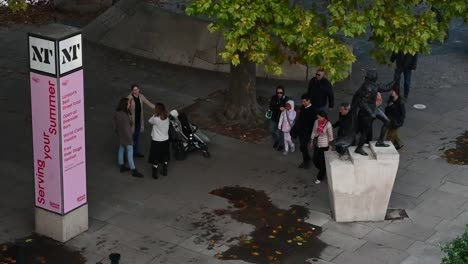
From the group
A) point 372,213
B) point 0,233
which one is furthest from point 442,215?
point 0,233

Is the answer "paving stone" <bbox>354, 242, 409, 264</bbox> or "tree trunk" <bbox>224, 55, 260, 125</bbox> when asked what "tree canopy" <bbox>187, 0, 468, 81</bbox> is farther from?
"tree trunk" <bbox>224, 55, 260, 125</bbox>

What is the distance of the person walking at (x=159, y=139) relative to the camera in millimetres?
16562

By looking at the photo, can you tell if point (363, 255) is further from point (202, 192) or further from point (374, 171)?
point (202, 192)

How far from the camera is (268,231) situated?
1534cm

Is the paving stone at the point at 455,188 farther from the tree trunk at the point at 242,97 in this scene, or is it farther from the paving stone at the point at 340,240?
the tree trunk at the point at 242,97

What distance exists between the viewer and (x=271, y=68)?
16.0 m

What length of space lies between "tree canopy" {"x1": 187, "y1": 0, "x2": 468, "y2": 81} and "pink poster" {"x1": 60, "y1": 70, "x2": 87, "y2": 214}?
2.33 m

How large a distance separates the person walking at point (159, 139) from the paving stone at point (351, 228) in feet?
10.3

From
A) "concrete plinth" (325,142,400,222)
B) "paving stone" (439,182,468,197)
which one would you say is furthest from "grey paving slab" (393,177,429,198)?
"concrete plinth" (325,142,400,222)

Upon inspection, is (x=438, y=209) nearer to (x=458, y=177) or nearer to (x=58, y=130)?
(x=458, y=177)

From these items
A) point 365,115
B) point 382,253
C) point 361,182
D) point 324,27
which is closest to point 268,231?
point 361,182

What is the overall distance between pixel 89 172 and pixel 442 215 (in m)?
5.99

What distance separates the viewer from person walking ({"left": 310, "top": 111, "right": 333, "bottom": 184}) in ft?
54.2

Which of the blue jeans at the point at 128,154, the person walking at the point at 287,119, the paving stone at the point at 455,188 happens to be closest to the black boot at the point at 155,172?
the blue jeans at the point at 128,154
